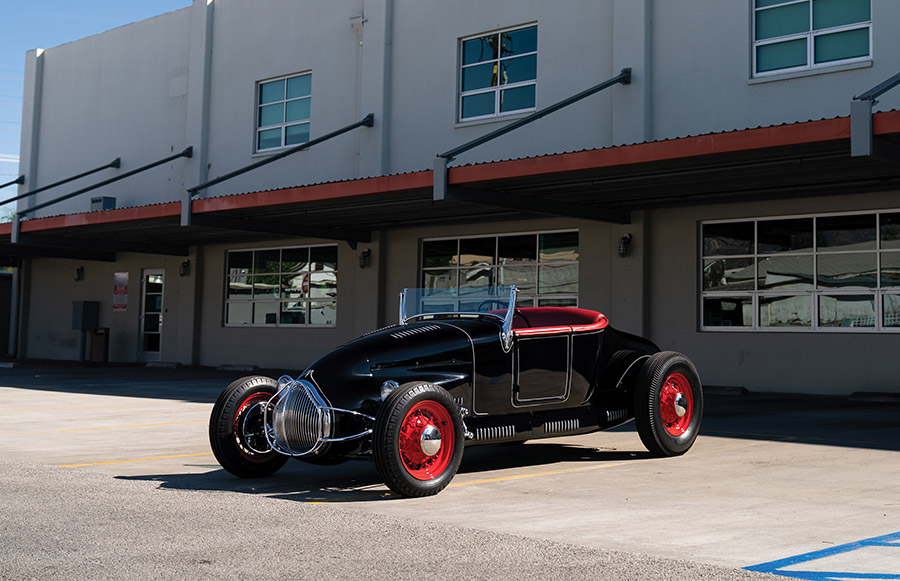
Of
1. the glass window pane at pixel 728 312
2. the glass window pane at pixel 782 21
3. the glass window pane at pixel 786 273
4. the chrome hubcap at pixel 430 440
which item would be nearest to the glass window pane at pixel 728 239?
the glass window pane at pixel 786 273

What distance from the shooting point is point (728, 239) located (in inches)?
674

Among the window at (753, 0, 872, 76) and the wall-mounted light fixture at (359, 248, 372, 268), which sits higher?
the window at (753, 0, 872, 76)

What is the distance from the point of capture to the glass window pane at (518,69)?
1922 cm

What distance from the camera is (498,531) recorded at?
18.5ft

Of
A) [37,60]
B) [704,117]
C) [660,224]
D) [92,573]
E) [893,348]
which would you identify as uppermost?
[37,60]

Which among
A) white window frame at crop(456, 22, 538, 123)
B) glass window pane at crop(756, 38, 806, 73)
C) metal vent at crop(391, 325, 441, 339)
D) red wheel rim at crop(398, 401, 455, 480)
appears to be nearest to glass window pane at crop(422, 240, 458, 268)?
white window frame at crop(456, 22, 538, 123)

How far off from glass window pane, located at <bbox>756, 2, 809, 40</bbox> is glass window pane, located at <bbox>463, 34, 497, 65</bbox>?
5344 mm

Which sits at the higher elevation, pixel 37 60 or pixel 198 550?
pixel 37 60

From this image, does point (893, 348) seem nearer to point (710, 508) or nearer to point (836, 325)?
point (836, 325)

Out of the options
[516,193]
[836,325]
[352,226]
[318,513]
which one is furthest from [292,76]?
[318,513]

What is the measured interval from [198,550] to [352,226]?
16826 millimetres

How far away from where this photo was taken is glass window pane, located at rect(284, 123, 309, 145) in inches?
907

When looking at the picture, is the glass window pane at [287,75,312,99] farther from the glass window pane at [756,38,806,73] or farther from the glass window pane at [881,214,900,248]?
the glass window pane at [881,214,900,248]

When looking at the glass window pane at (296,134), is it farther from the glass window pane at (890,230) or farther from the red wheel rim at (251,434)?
the red wheel rim at (251,434)
